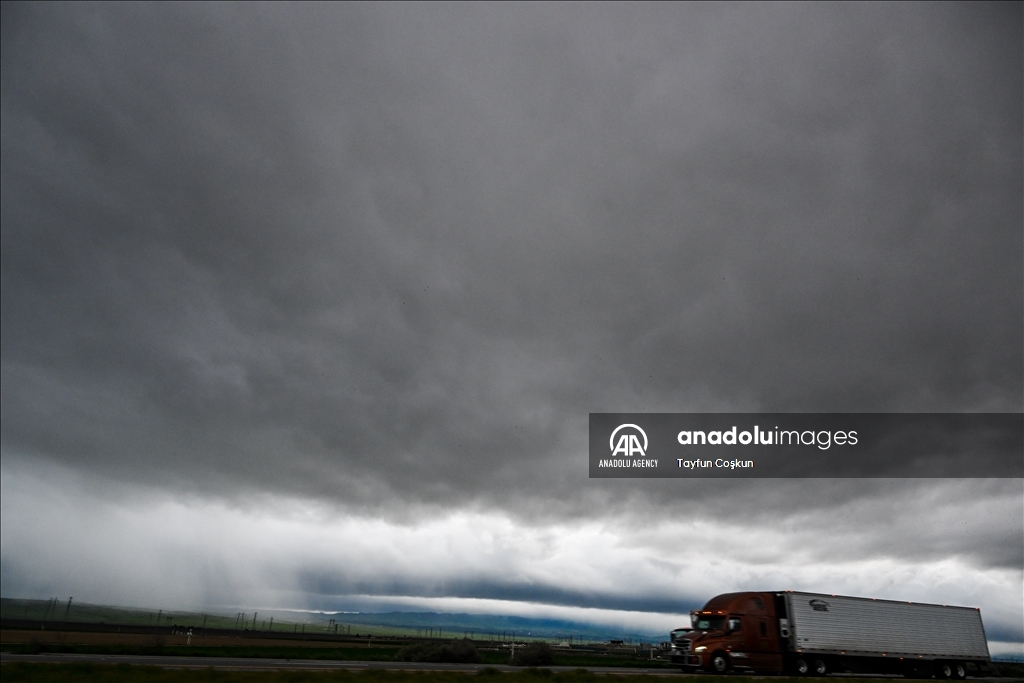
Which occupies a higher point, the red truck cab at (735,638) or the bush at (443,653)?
the red truck cab at (735,638)

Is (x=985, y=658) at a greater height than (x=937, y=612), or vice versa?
(x=937, y=612)

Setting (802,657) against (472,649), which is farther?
(472,649)

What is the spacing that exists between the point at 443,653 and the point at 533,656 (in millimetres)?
6413

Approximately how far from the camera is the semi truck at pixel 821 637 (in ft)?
127

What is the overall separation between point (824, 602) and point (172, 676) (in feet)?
123

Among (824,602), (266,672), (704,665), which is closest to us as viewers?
(266,672)

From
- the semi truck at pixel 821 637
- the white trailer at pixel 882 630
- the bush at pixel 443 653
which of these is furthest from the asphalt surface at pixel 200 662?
the white trailer at pixel 882 630

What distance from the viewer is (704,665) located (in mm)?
38000

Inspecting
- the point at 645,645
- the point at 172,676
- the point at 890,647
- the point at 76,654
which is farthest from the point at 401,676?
the point at 645,645

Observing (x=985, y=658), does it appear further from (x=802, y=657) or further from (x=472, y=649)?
(x=472, y=649)

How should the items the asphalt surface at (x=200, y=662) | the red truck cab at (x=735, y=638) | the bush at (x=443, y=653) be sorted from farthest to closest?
1. the bush at (x=443, y=653)
2. the red truck cab at (x=735, y=638)
3. the asphalt surface at (x=200, y=662)

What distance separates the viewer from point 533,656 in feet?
146

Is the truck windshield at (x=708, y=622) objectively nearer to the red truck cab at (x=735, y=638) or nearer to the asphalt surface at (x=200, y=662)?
the red truck cab at (x=735, y=638)

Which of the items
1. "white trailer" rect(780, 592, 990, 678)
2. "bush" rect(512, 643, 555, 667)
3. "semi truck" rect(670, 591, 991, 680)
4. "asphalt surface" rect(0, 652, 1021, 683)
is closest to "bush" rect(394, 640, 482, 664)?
"bush" rect(512, 643, 555, 667)
